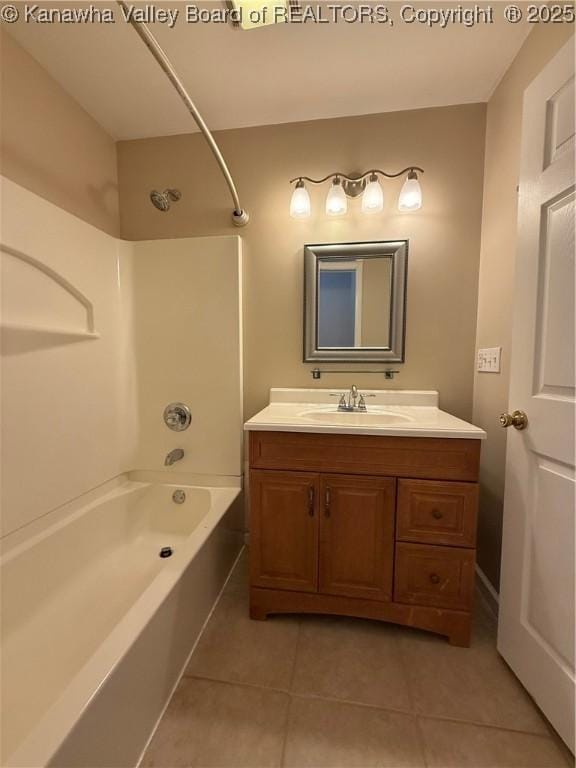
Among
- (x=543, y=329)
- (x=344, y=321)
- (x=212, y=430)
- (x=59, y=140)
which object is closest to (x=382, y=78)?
(x=344, y=321)

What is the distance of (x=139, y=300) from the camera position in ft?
5.69

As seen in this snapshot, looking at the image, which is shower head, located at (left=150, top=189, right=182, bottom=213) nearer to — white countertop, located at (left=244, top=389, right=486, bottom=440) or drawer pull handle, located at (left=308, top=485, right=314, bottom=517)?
white countertop, located at (left=244, top=389, right=486, bottom=440)

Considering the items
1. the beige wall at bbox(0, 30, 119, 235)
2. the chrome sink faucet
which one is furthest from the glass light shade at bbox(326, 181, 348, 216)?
the beige wall at bbox(0, 30, 119, 235)

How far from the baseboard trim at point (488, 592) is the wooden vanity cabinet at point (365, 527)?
275 millimetres

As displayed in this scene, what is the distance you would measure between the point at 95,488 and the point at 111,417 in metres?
0.35

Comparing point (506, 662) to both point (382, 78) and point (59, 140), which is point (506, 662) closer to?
point (382, 78)

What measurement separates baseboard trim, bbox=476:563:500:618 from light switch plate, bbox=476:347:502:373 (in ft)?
3.17

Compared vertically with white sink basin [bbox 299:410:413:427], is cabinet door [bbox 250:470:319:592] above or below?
below

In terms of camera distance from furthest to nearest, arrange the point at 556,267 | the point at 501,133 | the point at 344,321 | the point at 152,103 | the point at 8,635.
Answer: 1. the point at 344,321
2. the point at 152,103
3. the point at 501,133
4. the point at 8,635
5. the point at 556,267

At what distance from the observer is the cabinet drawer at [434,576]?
3.71 feet

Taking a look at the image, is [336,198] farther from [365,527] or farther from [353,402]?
[365,527]

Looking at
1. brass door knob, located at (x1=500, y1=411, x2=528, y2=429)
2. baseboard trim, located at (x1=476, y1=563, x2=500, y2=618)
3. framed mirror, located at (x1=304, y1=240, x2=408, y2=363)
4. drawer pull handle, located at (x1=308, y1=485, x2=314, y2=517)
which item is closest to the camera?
brass door knob, located at (x1=500, y1=411, x2=528, y2=429)

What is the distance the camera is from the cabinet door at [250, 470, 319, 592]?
4.03 ft

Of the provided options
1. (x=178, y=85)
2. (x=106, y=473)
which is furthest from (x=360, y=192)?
(x=106, y=473)
